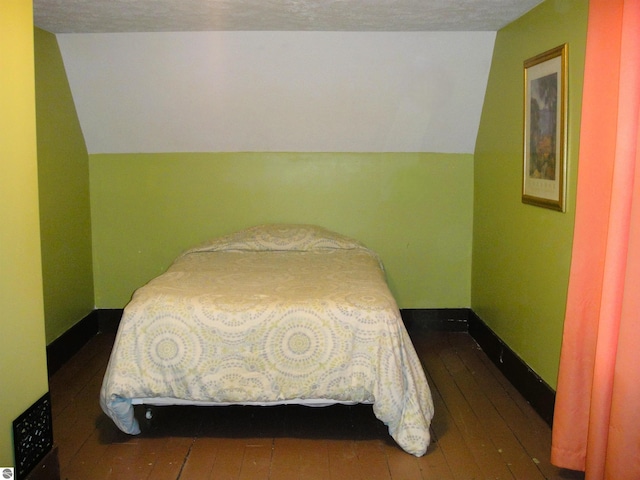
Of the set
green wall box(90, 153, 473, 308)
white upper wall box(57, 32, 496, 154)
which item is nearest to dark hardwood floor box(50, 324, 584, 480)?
green wall box(90, 153, 473, 308)

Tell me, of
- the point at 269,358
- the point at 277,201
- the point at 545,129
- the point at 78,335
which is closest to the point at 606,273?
the point at 545,129

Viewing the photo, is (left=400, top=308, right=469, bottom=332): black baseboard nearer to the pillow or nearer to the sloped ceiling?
the pillow

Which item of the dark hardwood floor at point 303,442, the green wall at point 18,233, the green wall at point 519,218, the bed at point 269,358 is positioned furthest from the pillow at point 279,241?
the green wall at point 18,233

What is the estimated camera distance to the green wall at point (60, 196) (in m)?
3.69

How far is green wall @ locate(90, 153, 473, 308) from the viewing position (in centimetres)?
444

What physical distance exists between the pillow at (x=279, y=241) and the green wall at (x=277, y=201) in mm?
346

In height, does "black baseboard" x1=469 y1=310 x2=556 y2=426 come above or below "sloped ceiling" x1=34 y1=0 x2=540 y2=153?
below

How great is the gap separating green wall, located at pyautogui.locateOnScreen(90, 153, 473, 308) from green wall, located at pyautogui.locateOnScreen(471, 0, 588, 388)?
234mm

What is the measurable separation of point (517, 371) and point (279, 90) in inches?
85.6

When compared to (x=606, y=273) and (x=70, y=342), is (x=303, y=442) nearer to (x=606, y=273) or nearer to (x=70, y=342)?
(x=606, y=273)

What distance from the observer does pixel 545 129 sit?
3064 millimetres

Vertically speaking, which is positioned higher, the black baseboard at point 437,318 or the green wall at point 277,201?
the green wall at point 277,201

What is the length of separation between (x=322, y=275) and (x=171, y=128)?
1.63 m

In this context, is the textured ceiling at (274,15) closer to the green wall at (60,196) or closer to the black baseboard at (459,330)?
the green wall at (60,196)
